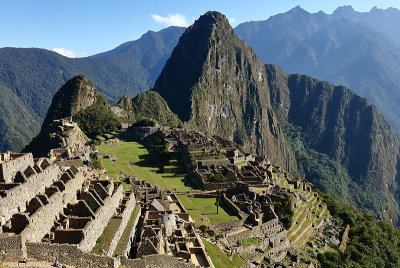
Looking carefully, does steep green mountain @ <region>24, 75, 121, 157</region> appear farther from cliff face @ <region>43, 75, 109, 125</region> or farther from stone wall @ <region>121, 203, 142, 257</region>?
stone wall @ <region>121, 203, 142, 257</region>

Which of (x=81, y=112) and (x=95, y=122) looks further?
(x=81, y=112)

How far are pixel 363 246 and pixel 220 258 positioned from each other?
141ft

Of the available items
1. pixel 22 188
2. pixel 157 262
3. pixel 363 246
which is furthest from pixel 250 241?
pixel 363 246

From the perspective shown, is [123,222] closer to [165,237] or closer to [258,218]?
[165,237]

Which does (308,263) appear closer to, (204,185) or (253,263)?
(253,263)

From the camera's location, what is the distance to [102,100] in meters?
140

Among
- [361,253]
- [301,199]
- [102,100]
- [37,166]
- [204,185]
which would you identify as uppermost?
[102,100]

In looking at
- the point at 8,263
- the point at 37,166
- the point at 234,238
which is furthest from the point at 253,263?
the point at 8,263

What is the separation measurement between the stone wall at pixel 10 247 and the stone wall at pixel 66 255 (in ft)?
2.04

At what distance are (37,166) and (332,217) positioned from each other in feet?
210

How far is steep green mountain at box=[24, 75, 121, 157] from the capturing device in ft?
294

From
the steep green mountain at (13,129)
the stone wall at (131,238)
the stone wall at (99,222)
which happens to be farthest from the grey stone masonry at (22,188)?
the steep green mountain at (13,129)

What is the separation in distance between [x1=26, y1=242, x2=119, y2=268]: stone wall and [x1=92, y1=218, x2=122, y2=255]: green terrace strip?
2.24m

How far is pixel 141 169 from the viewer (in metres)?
63.3
